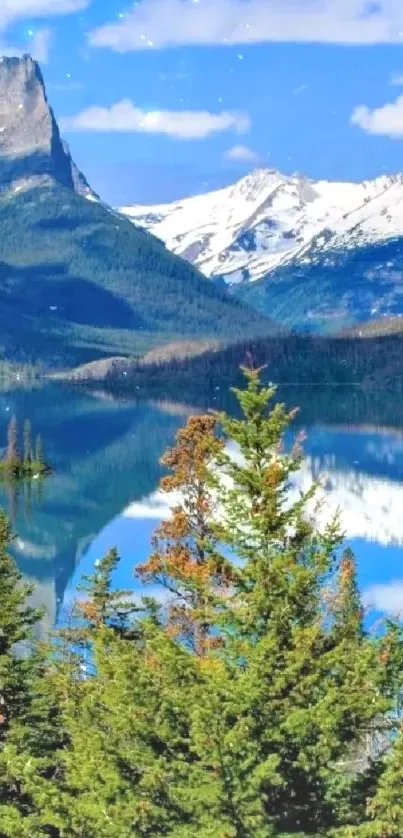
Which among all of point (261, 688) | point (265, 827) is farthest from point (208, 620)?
point (265, 827)

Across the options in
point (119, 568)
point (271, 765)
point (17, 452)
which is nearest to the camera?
point (271, 765)

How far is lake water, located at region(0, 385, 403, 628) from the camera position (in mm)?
77113

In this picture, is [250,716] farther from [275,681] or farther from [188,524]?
[188,524]

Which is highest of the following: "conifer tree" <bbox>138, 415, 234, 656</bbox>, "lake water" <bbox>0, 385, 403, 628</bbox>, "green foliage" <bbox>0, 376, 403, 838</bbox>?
"lake water" <bbox>0, 385, 403, 628</bbox>

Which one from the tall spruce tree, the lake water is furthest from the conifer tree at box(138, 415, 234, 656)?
the tall spruce tree

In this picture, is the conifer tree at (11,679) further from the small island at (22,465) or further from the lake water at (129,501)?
the small island at (22,465)

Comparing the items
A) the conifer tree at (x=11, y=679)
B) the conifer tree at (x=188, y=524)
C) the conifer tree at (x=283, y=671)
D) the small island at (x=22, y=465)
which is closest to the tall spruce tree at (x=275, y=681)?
the conifer tree at (x=283, y=671)

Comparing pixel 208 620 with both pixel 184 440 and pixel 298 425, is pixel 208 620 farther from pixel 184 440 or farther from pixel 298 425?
pixel 298 425

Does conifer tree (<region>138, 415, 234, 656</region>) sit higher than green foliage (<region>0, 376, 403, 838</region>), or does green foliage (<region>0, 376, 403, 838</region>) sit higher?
conifer tree (<region>138, 415, 234, 656</region>)

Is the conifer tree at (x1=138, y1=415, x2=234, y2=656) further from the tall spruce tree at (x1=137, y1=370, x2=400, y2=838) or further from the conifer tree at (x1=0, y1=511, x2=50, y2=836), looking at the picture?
the tall spruce tree at (x1=137, y1=370, x2=400, y2=838)

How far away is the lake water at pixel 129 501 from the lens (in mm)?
77113

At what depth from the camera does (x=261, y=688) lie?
55.0 feet

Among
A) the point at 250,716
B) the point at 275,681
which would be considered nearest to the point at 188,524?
the point at 275,681

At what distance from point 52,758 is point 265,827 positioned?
21.2ft
